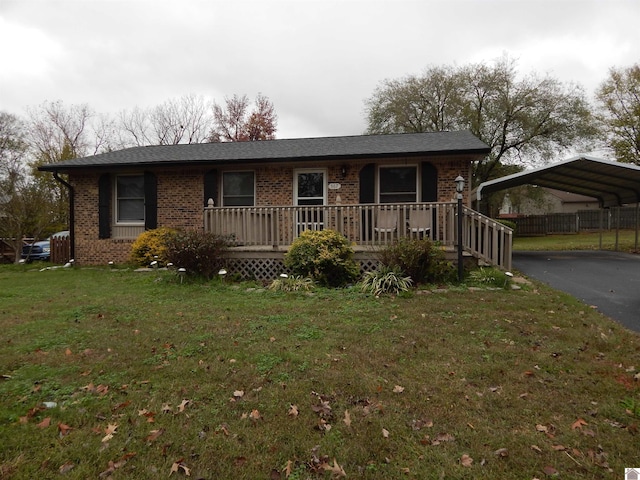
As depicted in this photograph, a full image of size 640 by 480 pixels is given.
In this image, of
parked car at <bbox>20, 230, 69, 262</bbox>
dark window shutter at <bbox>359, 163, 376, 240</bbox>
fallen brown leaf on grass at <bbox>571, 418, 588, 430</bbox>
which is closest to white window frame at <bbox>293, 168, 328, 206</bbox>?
dark window shutter at <bbox>359, 163, 376, 240</bbox>

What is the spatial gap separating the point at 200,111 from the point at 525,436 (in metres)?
31.9

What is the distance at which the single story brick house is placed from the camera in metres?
8.70

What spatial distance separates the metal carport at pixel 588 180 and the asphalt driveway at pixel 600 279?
99.0 inches

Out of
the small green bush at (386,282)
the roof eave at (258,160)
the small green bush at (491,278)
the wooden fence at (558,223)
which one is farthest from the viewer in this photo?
the wooden fence at (558,223)

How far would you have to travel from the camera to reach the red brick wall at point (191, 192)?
32.3 feet

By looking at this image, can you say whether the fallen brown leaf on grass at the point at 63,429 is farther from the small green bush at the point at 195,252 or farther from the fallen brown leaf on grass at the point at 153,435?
the small green bush at the point at 195,252

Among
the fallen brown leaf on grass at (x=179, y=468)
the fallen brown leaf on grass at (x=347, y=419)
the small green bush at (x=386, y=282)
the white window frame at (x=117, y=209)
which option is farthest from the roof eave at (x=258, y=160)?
the fallen brown leaf on grass at (x=179, y=468)

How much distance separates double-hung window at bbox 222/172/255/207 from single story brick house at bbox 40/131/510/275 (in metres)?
0.03

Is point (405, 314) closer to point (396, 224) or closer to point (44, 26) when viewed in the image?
point (396, 224)

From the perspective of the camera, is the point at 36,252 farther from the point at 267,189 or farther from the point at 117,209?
the point at 267,189

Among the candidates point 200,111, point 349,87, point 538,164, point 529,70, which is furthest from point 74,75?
point 538,164

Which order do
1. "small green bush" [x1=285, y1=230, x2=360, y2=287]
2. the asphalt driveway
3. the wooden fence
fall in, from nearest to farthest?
the asphalt driveway < "small green bush" [x1=285, y1=230, x2=360, y2=287] < the wooden fence

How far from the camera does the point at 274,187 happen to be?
10734 millimetres

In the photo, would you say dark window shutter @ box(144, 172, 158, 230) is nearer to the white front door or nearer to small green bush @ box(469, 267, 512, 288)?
the white front door
